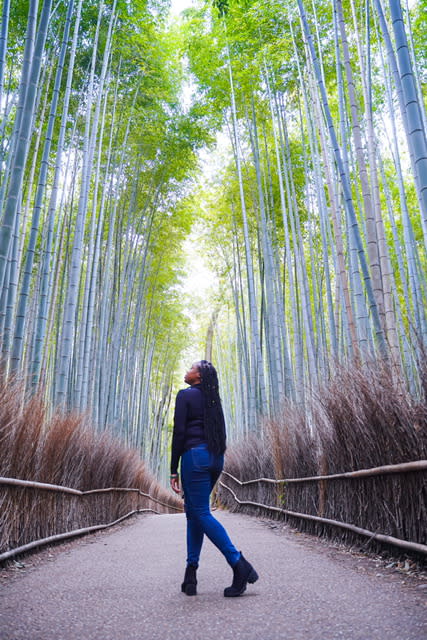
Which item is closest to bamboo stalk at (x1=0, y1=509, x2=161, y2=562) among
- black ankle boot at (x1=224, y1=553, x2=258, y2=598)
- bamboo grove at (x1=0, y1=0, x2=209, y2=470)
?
bamboo grove at (x1=0, y1=0, x2=209, y2=470)

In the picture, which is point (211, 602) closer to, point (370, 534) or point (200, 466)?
point (200, 466)

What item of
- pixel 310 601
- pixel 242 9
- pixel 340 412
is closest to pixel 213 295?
pixel 242 9

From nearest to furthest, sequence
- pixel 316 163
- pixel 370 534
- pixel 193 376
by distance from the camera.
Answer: pixel 193 376 < pixel 370 534 < pixel 316 163

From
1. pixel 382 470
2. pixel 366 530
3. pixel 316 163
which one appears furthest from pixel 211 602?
pixel 316 163

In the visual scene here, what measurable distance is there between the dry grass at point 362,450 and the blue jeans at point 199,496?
830mm

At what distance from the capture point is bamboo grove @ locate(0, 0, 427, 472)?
3988mm

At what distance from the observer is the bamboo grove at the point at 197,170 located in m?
3.99

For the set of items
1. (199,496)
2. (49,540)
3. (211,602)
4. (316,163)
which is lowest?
(211,602)

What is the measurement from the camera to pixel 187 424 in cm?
211

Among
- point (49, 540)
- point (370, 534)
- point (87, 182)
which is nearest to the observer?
point (370, 534)

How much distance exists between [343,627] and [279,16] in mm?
6744

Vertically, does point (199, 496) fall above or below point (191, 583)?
above

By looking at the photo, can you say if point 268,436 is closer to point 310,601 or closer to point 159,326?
point 310,601

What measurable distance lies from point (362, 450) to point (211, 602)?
1228 millimetres
